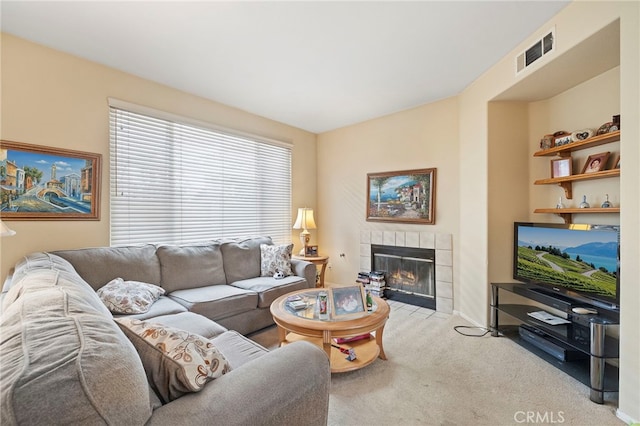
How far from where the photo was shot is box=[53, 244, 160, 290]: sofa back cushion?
2385 mm

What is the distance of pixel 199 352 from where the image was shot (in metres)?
1.03

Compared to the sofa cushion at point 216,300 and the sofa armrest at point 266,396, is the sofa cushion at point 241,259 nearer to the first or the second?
the sofa cushion at point 216,300

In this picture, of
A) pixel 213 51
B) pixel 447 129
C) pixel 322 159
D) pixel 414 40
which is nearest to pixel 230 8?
pixel 213 51

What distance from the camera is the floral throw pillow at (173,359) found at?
0.93 m

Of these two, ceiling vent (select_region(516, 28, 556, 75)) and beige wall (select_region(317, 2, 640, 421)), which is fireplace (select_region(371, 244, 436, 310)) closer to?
beige wall (select_region(317, 2, 640, 421))

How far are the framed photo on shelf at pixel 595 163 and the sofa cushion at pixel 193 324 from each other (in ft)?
10.2

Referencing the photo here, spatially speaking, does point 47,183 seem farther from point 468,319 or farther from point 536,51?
point 468,319

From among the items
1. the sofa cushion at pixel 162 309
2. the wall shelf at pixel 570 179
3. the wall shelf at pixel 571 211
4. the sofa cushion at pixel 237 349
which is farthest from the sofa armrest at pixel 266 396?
the wall shelf at pixel 570 179

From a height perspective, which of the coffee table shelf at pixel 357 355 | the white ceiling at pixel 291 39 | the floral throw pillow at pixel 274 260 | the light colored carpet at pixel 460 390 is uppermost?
the white ceiling at pixel 291 39

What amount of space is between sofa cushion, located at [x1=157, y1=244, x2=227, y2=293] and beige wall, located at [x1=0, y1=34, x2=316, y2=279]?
606 mm

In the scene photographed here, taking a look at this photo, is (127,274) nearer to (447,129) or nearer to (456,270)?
(456,270)

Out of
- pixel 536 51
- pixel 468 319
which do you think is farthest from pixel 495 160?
pixel 468 319

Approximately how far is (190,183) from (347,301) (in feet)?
7.73
